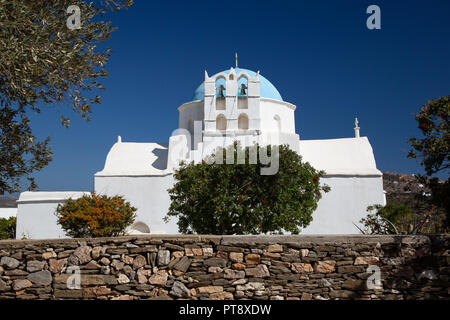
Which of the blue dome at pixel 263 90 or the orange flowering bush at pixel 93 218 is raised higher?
the blue dome at pixel 263 90

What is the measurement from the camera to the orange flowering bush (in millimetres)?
7895

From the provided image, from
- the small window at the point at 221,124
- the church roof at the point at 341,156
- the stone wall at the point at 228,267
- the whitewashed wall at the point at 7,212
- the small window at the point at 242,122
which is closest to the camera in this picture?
the stone wall at the point at 228,267

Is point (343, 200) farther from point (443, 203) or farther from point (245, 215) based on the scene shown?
point (443, 203)

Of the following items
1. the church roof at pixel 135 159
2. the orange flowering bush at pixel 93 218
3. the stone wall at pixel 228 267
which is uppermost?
the church roof at pixel 135 159

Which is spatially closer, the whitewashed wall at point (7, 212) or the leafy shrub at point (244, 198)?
the leafy shrub at point (244, 198)

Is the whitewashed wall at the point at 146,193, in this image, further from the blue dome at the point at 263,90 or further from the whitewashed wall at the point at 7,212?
the whitewashed wall at the point at 7,212

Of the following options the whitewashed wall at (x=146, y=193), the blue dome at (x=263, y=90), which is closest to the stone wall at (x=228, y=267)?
the whitewashed wall at (x=146, y=193)

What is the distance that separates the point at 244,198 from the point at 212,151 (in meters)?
8.16

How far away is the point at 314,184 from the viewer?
1093 centimetres

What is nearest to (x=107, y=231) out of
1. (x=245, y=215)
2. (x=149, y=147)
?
(x=245, y=215)

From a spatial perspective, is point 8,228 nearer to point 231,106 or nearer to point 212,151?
point 212,151

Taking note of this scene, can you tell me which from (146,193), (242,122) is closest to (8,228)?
(146,193)

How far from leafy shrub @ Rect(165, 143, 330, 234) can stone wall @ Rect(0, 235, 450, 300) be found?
4163 millimetres

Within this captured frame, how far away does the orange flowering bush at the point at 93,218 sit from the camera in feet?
25.9
